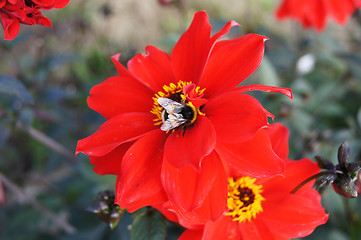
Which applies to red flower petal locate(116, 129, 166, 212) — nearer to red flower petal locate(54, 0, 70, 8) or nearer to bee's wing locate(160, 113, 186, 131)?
bee's wing locate(160, 113, 186, 131)

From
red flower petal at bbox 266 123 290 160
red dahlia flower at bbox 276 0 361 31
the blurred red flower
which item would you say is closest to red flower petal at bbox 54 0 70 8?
the blurred red flower

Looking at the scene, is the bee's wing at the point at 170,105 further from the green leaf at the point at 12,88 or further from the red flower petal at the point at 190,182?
the green leaf at the point at 12,88

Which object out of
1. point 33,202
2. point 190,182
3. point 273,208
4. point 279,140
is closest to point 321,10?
point 279,140

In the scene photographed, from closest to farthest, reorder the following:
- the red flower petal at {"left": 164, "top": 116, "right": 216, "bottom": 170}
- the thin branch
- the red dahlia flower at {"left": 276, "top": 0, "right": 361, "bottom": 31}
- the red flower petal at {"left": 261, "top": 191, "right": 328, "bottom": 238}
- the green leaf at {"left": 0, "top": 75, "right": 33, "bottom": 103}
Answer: the red flower petal at {"left": 164, "top": 116, "right": 216, "bottom": 170} < the red flower petal at {"left": 261, "top": 191, "right": 328, "bottom": 238} < the green leaf at {"left": 0, "top": 75, "right": 33, "bottom": 103} < the thin branch < the red dahlia flower at {"left": 276, "top": 0, "right": 361, "bottom": 31}

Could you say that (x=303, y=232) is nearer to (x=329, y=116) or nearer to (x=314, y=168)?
(x=314, y=168)

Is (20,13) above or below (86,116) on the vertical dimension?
above

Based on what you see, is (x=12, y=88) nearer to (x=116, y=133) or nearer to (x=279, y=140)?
(x=116, y=133)
